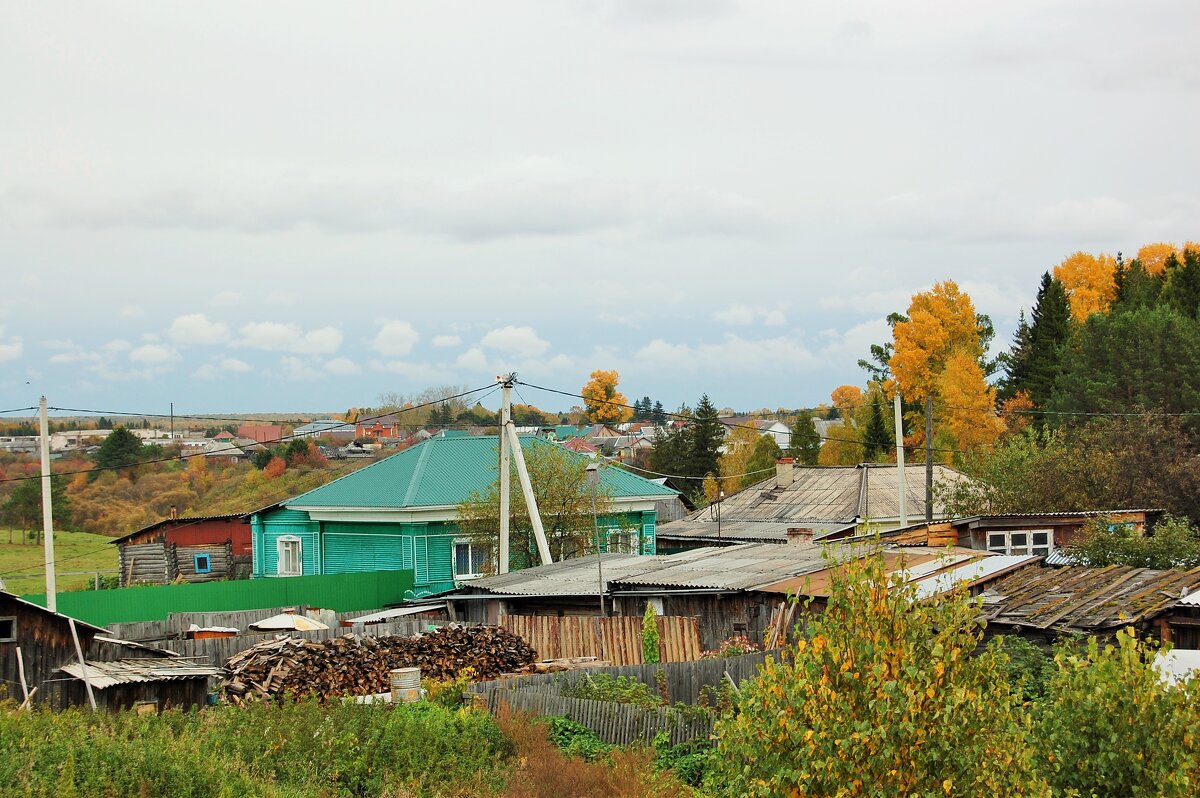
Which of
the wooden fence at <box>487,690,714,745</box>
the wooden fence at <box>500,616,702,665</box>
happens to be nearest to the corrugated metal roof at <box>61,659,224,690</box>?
the wooden fence at <box>500,616,702,665</box>

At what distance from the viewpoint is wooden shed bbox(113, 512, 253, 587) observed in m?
41.4

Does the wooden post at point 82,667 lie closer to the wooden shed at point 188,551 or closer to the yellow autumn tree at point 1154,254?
the wooden shed at point 188,551

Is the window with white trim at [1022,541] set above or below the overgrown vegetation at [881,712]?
below

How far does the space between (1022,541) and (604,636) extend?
10.1 meters

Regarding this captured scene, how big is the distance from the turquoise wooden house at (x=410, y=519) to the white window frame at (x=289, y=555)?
33 mm

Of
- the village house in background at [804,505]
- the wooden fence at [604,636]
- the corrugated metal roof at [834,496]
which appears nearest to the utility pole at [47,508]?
the wooden fence at [604,636]

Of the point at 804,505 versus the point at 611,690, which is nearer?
the point at 611,690

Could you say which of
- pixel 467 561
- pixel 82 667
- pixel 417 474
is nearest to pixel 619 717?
pixel 82 667

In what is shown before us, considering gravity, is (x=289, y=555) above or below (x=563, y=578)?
below

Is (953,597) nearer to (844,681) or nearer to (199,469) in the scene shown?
(844,681)

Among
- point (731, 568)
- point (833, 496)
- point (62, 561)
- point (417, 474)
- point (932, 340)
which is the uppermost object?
point (932, 340)

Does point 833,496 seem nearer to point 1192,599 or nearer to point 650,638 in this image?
point 650,638

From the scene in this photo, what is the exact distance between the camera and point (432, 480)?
37688mm

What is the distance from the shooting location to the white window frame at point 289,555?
3884 centimetres
